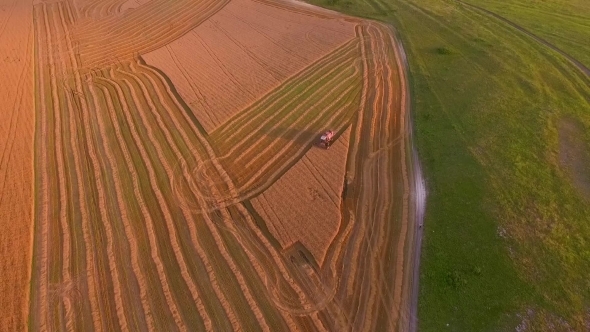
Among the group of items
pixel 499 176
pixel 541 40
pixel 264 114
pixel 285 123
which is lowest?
pixel 499 176

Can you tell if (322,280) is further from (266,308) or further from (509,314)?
(509,314)

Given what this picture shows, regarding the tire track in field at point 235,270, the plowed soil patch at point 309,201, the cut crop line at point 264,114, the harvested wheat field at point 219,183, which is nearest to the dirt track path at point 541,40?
the harvested wheat field at point 219,183

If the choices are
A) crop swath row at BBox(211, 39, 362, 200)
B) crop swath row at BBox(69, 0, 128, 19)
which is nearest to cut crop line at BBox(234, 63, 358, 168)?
crop swath row at BBox(211, 39, 362, 200)

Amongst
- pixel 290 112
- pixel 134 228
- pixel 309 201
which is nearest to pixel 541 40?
pixel 290 112

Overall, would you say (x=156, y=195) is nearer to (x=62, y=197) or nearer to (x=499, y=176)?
(x=62, y=197)

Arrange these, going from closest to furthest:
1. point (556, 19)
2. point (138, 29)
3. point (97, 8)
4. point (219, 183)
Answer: point (219, 183), point (556, 19), point (138, 29), point (97, 8)

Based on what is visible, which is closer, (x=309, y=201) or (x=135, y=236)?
(x=135, y=236)
